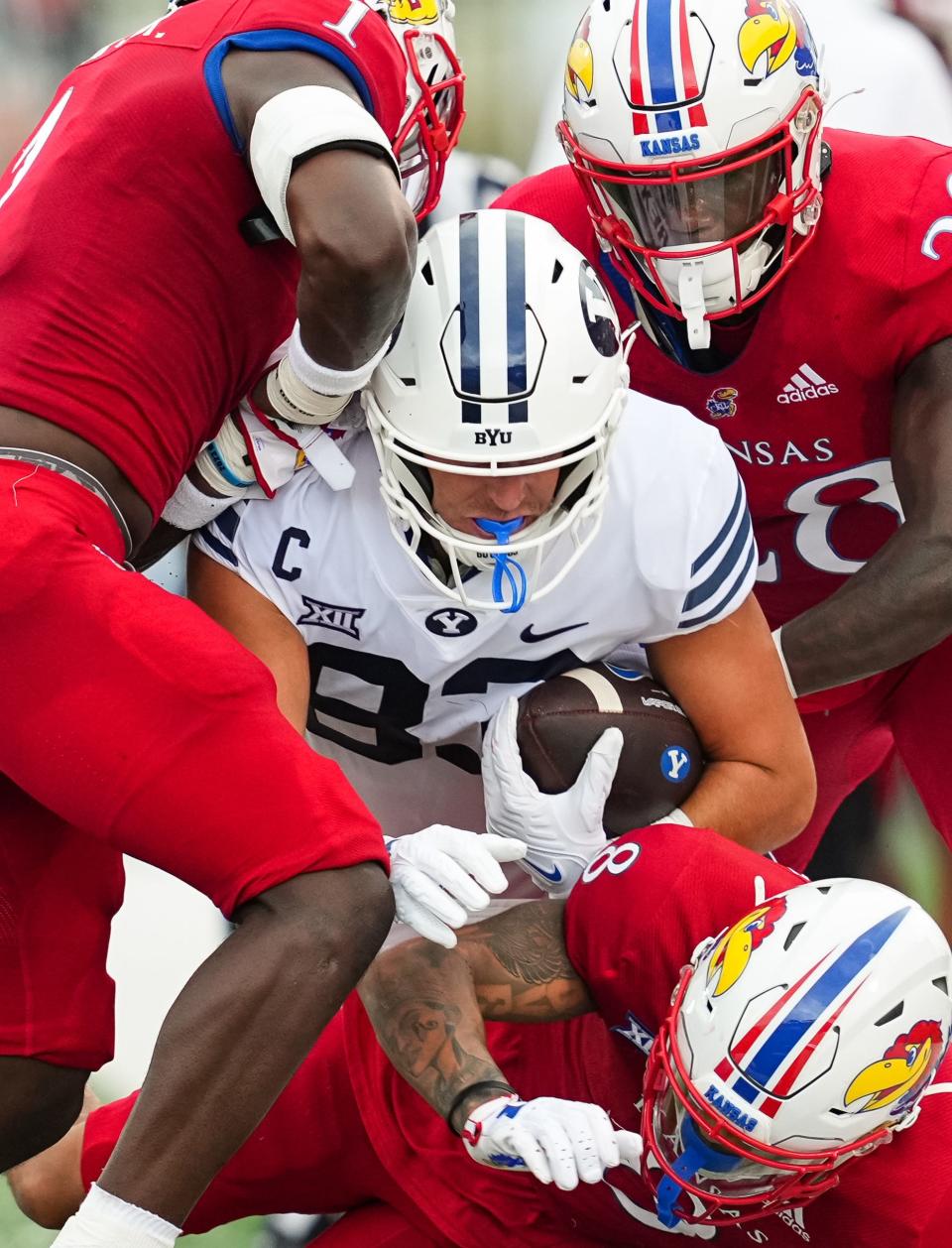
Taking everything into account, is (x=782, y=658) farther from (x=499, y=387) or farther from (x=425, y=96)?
(x=425, y=96)

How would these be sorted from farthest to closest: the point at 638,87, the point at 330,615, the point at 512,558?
1. the point at 638,87
2. the point at 330,615
3. the point at 512,558

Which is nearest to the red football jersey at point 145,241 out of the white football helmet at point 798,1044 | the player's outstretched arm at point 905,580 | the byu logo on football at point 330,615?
the byu logo on football at point 330,615

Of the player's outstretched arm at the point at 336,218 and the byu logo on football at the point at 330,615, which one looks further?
the byu logo on football at the point at 330,615

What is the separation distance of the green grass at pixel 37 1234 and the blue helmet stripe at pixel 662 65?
1.70 meters

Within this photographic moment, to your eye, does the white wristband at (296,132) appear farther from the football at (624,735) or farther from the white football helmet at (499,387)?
the football at (624,735)

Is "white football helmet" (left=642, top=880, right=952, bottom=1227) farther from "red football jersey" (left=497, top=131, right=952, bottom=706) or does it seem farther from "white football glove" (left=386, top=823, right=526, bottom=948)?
"red football jersey" (left=497, top=131, right=952, bottom=706)

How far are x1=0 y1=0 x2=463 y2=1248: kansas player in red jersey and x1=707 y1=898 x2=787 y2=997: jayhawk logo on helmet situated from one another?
0.43 metres

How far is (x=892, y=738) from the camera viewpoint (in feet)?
9.71

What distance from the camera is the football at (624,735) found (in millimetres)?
2137

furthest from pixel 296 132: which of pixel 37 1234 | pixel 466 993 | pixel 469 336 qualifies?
pixel 37 1234

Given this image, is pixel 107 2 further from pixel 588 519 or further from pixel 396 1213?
pixel 396 1213

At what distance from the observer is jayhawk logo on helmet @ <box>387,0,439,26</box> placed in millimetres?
2553

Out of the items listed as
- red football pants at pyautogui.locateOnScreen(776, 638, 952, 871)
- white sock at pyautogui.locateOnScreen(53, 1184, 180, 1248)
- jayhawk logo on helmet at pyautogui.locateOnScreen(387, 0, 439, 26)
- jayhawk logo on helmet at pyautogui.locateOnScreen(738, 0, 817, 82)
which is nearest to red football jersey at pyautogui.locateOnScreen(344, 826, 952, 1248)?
white sock at pyautogui.locateOnScreen(53, 1184, 180, 1248)

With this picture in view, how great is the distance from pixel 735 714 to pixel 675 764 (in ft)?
0.32
